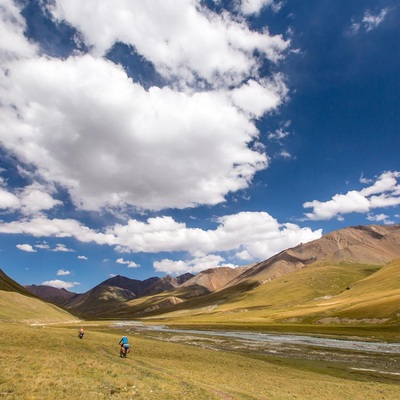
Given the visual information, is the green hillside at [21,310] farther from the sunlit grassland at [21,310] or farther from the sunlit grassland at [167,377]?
the sunlit grassland at [167,377]

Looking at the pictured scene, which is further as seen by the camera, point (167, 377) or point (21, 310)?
point (21, 310)

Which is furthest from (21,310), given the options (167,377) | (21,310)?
(167,377)

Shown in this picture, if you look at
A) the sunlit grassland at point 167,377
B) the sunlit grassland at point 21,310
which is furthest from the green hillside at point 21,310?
the sunlit grassland at point 167,377

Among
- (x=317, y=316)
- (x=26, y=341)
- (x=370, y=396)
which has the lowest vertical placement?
(x=370, y=396)

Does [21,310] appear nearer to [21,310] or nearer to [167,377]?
[21,310]

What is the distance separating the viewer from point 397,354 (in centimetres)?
6544

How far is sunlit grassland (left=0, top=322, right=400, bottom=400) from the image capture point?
2314cm

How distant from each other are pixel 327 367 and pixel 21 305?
179 m

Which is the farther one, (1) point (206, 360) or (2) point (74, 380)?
(1) point (206, 360)

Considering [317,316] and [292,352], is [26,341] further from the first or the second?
[317,316]

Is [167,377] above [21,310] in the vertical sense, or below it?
below

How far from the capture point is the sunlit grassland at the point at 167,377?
23.1 meters

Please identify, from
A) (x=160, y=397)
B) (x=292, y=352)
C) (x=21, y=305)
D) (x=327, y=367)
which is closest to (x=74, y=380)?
(x=160, y=397)

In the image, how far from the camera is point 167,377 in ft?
100
